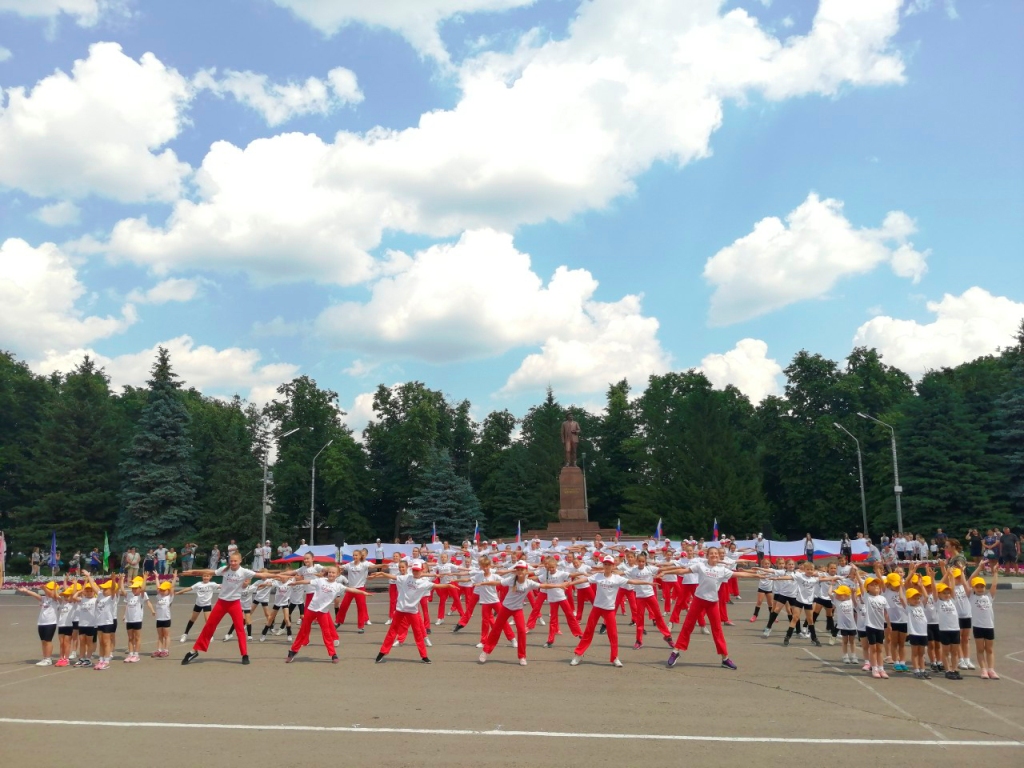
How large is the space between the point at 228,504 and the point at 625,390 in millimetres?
41384

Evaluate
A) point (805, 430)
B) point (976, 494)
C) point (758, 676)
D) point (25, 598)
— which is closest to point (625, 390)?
point (805, 430)

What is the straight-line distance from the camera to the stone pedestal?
46.3m

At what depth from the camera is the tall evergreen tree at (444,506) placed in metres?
60.7

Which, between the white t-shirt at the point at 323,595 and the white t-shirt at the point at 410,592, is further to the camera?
the white t-shirt at the point at 323,595

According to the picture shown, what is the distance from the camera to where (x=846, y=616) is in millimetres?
14297

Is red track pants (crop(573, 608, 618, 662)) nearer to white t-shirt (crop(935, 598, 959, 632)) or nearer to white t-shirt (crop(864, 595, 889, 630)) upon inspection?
white t-shirt (crop(864, 595, 889, 630))

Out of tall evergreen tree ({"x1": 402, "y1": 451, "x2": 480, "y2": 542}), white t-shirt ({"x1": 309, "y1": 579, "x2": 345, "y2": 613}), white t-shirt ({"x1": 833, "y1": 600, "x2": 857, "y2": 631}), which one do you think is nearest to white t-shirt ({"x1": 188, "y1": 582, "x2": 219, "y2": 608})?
white t-shirt ({"x1": 309, "y1": 579, "x2": 345, "y2": 613})

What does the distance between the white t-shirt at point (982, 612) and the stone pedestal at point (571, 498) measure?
110 ft

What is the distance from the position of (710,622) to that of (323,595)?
6797mm

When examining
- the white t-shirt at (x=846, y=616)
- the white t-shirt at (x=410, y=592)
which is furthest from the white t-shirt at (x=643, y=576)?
the white t-shirt at (x=410, y=592)

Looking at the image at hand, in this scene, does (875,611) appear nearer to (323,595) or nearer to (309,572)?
(323,595)

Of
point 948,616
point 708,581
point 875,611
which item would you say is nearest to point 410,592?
point 708,581

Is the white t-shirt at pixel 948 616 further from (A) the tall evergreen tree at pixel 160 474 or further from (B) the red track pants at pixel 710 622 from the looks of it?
(A) the tall evergreen tree at pixel 160 474

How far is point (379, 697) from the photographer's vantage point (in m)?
11.3
